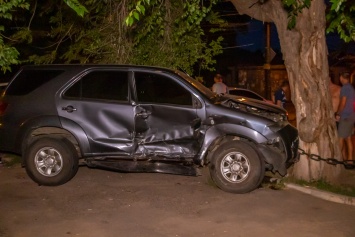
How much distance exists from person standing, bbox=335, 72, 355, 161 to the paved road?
8.41 feet

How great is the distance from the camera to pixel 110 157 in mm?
9703

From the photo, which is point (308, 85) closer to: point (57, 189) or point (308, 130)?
point (308, 130)

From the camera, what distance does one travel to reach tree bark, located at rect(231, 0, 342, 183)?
9.66 meters

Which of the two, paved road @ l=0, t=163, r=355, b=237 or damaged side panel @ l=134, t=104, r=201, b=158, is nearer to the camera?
paved road @ l=0, t=163, r=355, b=237

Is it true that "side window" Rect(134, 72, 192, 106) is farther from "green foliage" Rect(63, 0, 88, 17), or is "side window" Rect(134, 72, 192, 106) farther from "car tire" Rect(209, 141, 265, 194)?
"green foliage" Rect(63, 0, 88, 17)

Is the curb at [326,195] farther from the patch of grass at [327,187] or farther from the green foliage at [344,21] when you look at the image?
the green foliage at [344,21]

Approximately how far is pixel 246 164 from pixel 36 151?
3292 mm

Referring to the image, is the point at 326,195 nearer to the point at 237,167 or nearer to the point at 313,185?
the point at 313,185

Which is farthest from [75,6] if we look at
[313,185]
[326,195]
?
[313,185]

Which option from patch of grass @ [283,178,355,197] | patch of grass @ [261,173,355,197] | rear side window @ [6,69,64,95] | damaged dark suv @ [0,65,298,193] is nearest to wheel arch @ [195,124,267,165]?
damaged dark suv @ [0,65,298,193]

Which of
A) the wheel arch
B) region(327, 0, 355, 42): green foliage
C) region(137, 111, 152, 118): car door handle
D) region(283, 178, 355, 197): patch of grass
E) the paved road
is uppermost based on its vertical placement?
region(327, 0, 355, 42): green foliage

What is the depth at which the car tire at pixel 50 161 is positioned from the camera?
9633 mm

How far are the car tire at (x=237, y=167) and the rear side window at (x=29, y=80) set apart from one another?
2.96 metres

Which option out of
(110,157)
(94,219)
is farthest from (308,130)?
(94,219)
